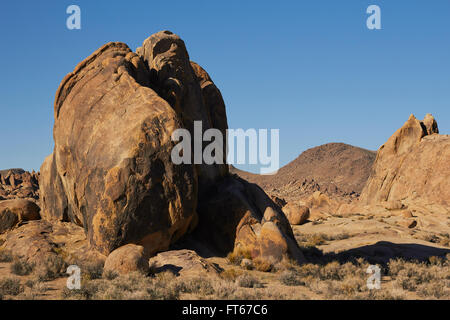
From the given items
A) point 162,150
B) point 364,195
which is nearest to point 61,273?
point 162,150

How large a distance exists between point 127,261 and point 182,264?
1.75m

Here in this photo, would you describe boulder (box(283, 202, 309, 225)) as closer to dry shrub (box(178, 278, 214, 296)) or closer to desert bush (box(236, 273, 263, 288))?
desert bush (box(236, 273, 263, 288))

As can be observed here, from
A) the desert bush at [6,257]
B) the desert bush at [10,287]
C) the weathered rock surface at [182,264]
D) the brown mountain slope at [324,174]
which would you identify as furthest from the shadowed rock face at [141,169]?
the brown mountain slope at [324,174]

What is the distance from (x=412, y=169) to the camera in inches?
1401

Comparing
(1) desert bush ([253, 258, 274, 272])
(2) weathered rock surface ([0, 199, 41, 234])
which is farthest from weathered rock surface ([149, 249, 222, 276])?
(2) weathered rock surface ([0, 199, 41, 234])

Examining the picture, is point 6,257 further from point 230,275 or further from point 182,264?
point 230,275

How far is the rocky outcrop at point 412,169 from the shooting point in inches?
1319

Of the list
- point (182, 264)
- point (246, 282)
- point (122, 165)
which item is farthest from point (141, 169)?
point (246, 282)

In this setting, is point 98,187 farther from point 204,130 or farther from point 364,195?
point 364,195

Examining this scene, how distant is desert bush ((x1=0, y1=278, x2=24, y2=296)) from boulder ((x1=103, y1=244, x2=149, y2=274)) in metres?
2.19

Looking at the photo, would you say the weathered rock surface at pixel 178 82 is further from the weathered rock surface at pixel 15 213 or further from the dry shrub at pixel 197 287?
the weathered rock surface at pixel 15 213

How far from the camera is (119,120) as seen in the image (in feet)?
45.5

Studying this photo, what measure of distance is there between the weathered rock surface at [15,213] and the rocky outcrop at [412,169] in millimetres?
26726
